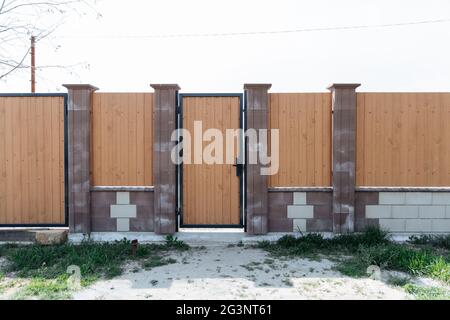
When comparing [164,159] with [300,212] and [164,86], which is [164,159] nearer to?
[164,86]

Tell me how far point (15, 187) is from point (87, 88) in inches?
85.9

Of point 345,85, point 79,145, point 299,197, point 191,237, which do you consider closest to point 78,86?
point 79,145

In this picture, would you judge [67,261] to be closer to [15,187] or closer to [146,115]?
[15,187]

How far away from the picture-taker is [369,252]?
15.8 feet

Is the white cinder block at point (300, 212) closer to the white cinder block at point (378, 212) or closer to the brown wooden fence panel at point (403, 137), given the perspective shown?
the white cinder block at point (378, 212)

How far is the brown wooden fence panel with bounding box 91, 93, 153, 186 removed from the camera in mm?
5691

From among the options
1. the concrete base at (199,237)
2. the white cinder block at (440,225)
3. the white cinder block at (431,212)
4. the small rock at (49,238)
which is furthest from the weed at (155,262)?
the white cinder block at (440,225)

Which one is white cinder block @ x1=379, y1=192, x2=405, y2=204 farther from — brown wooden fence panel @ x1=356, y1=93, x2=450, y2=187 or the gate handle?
the gate handle

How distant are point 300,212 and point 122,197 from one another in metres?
3.15

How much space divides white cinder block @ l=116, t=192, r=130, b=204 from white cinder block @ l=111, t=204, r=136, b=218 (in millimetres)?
70

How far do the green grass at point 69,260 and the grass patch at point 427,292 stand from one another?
10.2 feet

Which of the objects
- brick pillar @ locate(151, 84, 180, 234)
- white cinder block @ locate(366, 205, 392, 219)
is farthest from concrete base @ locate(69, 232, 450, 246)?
white cinder block @ locate(366, 205, 392, 219)

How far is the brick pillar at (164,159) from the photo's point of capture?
5.59 metres

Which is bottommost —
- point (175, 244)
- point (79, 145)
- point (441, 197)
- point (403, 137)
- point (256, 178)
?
point (175, 244)
